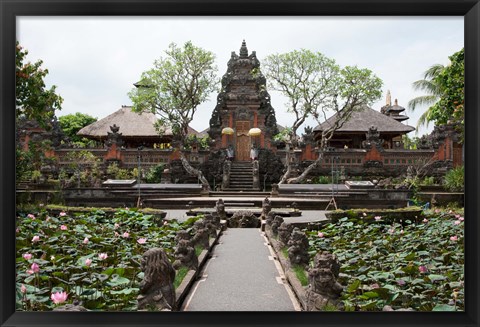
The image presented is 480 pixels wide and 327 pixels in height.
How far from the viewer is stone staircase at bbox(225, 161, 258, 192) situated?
23906 mm

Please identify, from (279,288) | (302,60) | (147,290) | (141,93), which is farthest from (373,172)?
(147,290)

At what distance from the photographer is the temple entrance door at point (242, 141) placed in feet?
92.2

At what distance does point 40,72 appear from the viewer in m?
11.7

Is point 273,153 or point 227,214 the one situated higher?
point 273,153

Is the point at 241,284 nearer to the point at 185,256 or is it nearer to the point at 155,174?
the point at 185,256

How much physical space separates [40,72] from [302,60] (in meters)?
13.1

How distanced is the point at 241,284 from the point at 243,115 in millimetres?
22927

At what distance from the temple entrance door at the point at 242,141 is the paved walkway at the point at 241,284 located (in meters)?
19.1

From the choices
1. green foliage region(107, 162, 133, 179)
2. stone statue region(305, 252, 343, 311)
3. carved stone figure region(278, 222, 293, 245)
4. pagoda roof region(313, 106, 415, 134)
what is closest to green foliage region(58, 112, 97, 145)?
green foliage region(107, 162, 133, 179)

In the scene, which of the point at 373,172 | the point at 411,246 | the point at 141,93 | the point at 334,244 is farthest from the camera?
the point at 373,172

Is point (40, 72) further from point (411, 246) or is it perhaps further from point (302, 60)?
point (302, 60)

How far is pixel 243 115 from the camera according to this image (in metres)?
28.2

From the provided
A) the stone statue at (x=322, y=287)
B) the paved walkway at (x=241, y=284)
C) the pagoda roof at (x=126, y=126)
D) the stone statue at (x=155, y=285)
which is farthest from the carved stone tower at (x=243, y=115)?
the stone statue at (x=155, y=285)
